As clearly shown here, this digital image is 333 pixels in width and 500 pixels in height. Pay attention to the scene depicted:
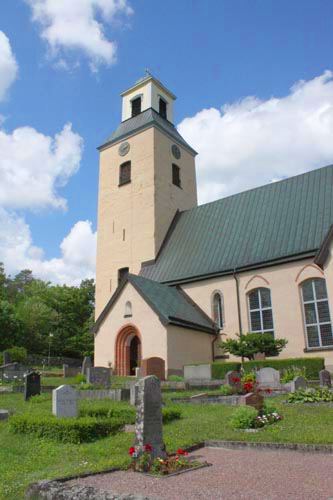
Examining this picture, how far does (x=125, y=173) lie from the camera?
3378cm

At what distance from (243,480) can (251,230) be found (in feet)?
69.7

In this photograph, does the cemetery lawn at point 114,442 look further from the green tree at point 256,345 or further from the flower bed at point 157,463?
the green tree at point 256,345

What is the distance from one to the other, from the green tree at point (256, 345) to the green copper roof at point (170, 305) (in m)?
2.83

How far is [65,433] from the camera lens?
8758 millimetres

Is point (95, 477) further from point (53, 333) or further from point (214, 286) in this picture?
point (53, 333)

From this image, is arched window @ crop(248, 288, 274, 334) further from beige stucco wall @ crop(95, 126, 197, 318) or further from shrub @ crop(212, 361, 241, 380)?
beige stucco wall @ crop(95, 126, 197, 318)

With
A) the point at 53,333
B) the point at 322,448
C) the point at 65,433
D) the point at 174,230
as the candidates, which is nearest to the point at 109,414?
the point at 65,433

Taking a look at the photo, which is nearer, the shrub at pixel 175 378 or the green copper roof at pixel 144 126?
the shrub at pixel 175 378

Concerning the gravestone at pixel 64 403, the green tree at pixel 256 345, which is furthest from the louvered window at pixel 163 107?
the gravestone at pixel 64 403

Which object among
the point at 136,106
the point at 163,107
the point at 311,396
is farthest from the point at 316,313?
the point at 136,106

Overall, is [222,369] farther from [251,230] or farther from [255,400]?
[255,400]

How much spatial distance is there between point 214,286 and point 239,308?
2.04 meters

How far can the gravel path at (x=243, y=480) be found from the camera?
5180mm

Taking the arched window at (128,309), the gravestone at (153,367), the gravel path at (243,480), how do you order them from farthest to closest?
1. the arched window at (128,309)
2. the gravestone at (153,367)
3. the gravel path at (243,480)
